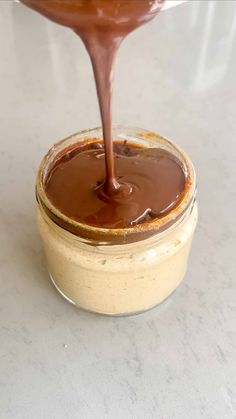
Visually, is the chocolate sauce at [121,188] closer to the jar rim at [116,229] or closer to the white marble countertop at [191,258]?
the jar rim at [116,229]

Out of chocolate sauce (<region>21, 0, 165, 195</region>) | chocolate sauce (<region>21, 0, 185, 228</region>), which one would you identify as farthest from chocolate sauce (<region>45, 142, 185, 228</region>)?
chocolate sauce (<region>21, 0, 165, 195</region>)

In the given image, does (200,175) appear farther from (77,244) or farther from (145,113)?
(77,244)

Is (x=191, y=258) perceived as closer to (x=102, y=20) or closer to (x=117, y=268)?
(x=117, y=268)

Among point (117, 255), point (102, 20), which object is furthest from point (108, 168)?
point (102, 20)

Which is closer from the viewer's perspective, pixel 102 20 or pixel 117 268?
pixel 102 20

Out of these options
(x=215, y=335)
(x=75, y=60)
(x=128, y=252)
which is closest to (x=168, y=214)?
(x=128, y=252)

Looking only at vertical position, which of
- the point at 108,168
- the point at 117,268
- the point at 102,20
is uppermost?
the point at 102,20

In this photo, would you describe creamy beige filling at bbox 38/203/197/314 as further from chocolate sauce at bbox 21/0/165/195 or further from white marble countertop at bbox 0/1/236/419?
chocolate sauce at bbox 21/0/165/195
